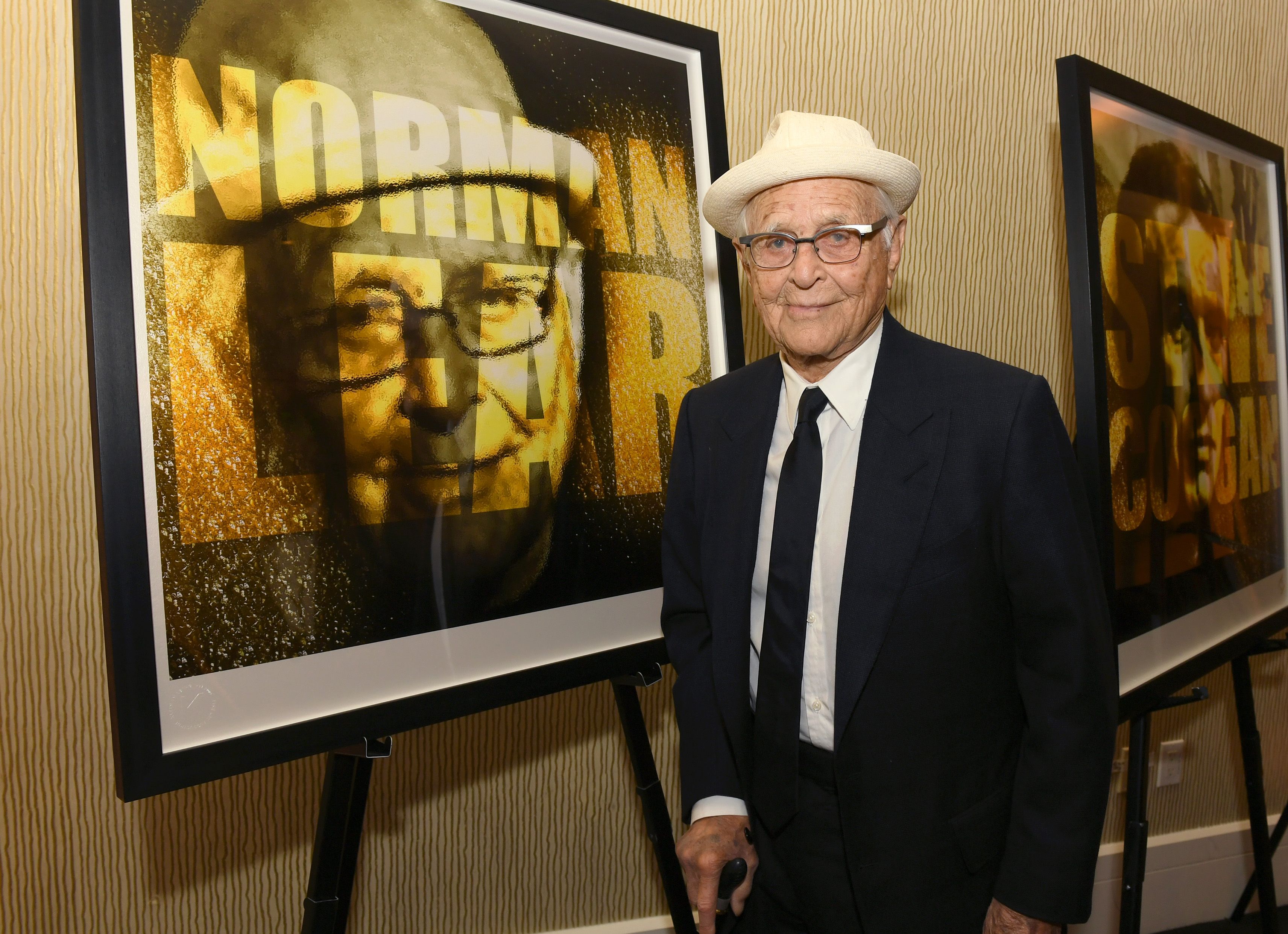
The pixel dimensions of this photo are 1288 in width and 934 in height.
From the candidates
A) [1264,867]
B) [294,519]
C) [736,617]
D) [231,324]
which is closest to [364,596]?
[294,519]

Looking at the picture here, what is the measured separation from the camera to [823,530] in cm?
109

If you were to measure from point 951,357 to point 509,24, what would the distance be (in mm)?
733

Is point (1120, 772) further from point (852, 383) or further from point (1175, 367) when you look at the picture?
point (852, 383)

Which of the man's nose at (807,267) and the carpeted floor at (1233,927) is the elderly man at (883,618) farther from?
the carpeted floor at (1233,927)

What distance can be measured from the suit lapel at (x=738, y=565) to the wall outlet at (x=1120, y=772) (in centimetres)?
163

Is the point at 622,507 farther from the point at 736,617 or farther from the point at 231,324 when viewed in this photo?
the point at 231,324

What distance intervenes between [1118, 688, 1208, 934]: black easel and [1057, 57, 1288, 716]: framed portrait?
8cm

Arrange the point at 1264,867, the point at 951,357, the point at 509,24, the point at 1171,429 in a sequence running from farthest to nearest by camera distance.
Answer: the point at 1264,867
the point at 1171,429
the point at 509,24
the point at 951,357

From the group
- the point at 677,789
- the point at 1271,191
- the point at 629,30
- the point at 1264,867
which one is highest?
the point at 629,30

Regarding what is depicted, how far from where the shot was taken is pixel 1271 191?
1.97 m

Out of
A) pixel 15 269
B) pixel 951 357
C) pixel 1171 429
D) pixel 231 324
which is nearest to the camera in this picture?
pixel 231 324

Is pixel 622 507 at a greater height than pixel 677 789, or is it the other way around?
pixel 622 507

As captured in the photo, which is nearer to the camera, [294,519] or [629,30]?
[294,519]

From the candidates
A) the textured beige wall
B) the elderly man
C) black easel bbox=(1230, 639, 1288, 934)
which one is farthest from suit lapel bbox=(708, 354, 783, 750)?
black easel bbox=(1230, 639, 1288, 934)
